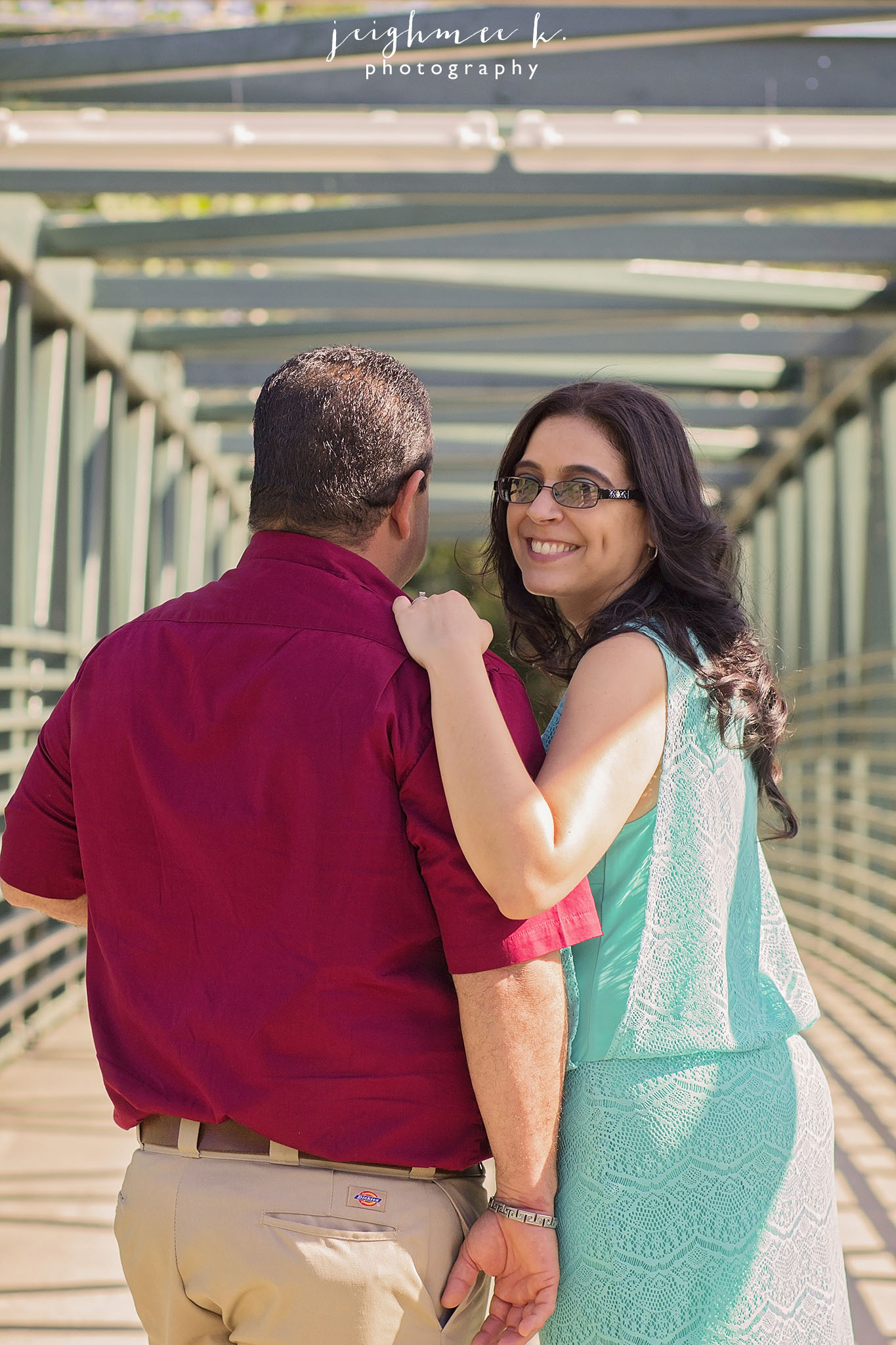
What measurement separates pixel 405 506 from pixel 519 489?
0.42 meters

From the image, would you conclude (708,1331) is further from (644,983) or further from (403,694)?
(403,694)

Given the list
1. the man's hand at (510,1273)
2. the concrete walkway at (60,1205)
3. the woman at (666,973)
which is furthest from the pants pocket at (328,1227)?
the concrete walkway at (60,1205)

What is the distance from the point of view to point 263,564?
1722 millimetres

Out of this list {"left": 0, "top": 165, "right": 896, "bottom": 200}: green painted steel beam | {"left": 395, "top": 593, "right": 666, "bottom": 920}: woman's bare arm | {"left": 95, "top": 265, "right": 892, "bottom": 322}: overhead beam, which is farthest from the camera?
{"left": 95, "top": 265, "right": 892, "bottom": 322}: overhead beam

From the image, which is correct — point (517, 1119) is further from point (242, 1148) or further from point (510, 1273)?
point (242, 1148)

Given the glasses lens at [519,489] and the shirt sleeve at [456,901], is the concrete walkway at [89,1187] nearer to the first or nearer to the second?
the shirt sleeve at [456,901]

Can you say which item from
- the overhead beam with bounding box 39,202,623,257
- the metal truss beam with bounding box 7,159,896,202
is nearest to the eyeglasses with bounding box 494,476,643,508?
the metal truss beam with bounding box 7,159,896,202

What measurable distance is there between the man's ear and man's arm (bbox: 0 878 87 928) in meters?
0.72

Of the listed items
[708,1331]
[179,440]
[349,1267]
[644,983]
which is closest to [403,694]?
[644,983]

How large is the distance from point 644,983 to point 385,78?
386 centimetres

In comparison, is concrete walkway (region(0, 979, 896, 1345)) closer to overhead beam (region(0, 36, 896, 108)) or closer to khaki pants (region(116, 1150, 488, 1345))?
khaki pants (region(116, 1150, 488, 1345))

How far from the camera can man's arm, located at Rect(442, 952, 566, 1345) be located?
160 centimetres

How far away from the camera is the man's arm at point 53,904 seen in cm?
196

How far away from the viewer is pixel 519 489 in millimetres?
2154
